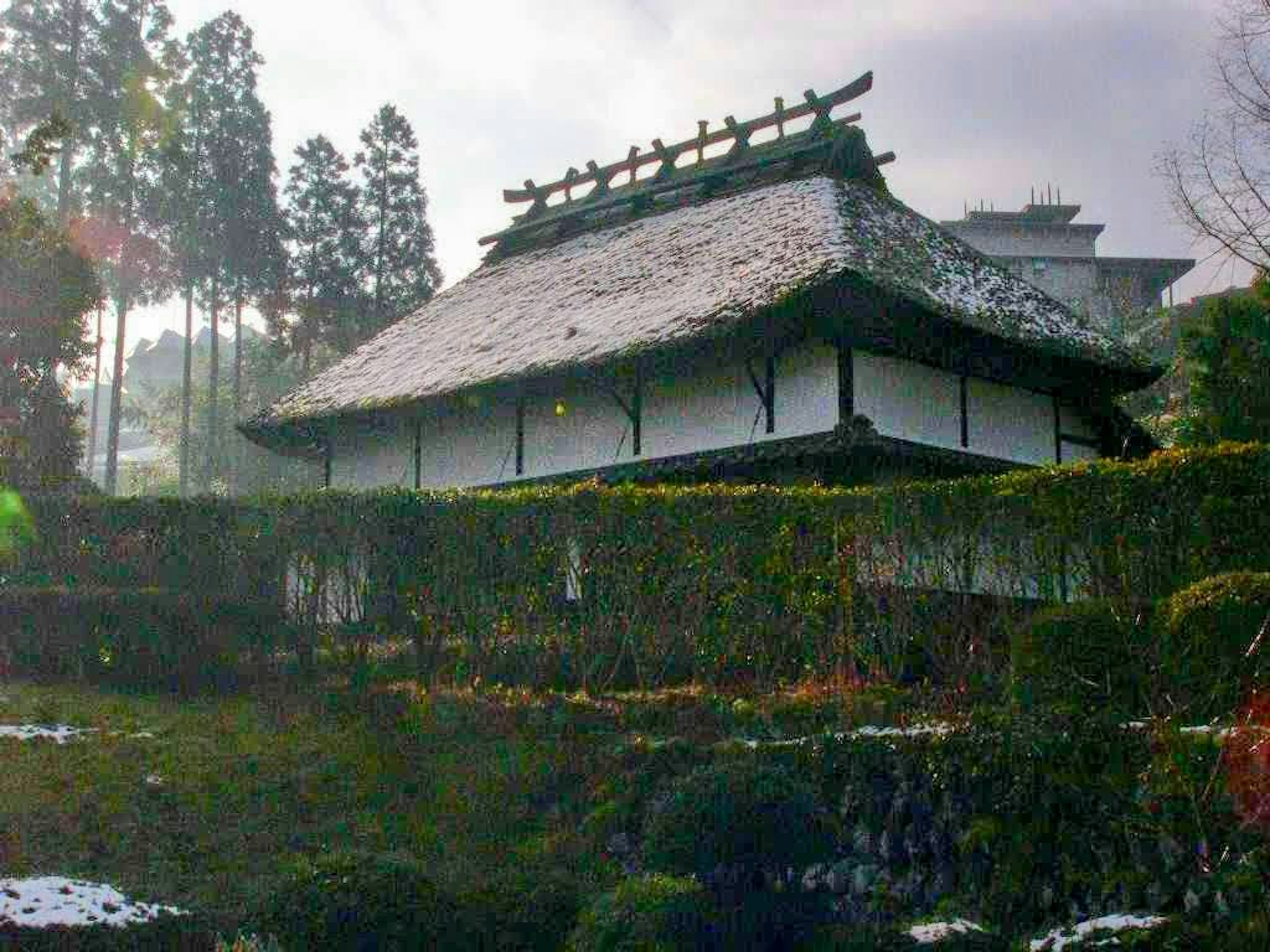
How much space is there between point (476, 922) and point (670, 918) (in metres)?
1.41

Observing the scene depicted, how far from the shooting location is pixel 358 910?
7.35 meters

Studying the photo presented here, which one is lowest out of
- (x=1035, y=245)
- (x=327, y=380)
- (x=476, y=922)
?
(x=476, y=922)

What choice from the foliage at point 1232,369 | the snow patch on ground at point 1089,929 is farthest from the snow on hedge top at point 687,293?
the snow patch on ground at point 1089,929

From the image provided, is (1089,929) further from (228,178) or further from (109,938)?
(228,178)

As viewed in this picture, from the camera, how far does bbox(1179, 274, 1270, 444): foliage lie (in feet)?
61.7

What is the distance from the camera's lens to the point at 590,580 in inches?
539

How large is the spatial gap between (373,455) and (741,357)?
9601 millimetres

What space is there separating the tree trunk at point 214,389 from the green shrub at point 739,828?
135ft

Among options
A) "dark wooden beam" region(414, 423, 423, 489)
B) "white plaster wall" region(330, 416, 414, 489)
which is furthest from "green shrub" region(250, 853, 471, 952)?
"white plaster wall" region(330, 416, 414, 489)

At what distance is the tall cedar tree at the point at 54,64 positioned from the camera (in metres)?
41.9

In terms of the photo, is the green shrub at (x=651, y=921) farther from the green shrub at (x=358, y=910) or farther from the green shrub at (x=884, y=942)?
the green shrub at (x=358, y=910)

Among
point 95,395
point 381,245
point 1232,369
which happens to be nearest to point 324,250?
point 381,245

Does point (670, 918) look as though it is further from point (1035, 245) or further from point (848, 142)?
point (1035, 245)

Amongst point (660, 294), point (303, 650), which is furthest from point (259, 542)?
point (660, 294)
